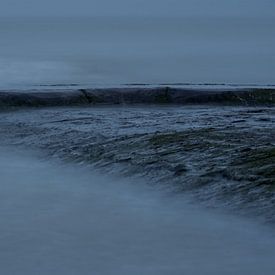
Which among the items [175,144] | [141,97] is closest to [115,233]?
[175,144]

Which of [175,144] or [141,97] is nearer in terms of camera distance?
[175,144]

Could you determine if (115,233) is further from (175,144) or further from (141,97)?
(141,97)

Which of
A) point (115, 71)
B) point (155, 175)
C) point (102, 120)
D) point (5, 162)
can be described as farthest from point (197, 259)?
point (115, 71)

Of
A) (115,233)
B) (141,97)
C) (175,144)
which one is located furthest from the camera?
(141,97)

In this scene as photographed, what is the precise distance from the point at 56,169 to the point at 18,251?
2.77 m

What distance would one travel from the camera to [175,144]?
8336 millimetres

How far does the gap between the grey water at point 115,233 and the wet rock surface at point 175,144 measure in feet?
0.99

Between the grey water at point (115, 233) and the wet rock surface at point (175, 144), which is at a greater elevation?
the wet rock surface at point (175, 144)

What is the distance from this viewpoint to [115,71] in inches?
827

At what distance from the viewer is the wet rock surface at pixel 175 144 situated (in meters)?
6.70

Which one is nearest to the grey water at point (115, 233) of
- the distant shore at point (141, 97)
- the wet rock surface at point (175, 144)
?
the wet rock surface at point (175, 144)

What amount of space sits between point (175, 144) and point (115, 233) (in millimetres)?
2699

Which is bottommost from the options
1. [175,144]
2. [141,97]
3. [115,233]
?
[115,233]

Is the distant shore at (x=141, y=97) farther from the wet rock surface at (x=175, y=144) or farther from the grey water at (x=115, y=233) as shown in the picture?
the grey water at (x=115, y=233)
